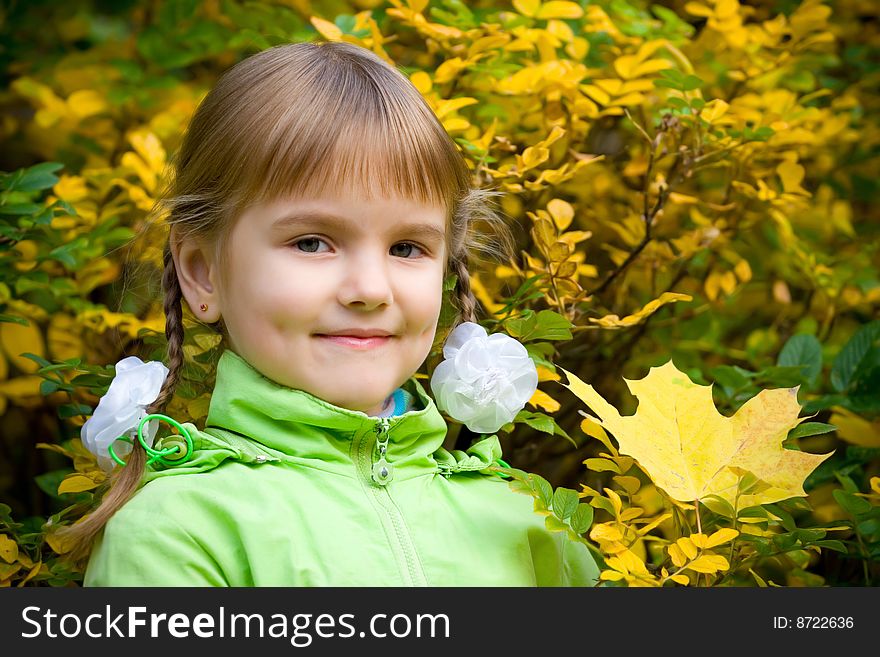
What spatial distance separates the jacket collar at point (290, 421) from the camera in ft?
4.32

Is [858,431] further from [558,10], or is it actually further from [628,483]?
[558,10]

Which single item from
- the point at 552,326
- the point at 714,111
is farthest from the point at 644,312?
the point at 714,111

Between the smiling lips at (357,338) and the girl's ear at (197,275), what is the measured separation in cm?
19

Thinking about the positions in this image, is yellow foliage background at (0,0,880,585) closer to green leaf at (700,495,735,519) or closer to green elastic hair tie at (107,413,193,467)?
green leaf at (700,495,735,519)

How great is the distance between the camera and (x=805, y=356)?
1.96 meters

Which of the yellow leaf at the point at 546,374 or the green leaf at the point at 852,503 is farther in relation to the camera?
the yellow leaf at the point at 546,374

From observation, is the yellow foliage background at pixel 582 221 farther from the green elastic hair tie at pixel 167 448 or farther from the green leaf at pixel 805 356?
the green elastic hair tie at pixel 167 448

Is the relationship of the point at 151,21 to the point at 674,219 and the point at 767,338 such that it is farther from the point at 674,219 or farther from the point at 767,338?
the point at 767,338

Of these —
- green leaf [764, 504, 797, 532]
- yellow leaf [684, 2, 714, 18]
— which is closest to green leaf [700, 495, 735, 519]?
green leaf [764, 504, 797, 532]

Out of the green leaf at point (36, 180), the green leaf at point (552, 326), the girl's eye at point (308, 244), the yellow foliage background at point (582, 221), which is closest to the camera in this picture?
the girl's eye at point (308, 244)

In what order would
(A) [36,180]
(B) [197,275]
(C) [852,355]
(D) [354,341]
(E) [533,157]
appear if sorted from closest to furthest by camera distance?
1. (D) [354,341]
2. (B) [197,275]
3. (E) [533,157]
4. (A) [36,180]
5. (C) [852,355]

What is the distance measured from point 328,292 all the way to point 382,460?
23 centimetres

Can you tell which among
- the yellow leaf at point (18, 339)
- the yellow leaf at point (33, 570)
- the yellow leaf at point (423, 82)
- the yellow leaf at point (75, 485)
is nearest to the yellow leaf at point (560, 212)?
the yellow leaf at point (423, 82)

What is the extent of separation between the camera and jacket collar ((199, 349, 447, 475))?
51.9 inches
